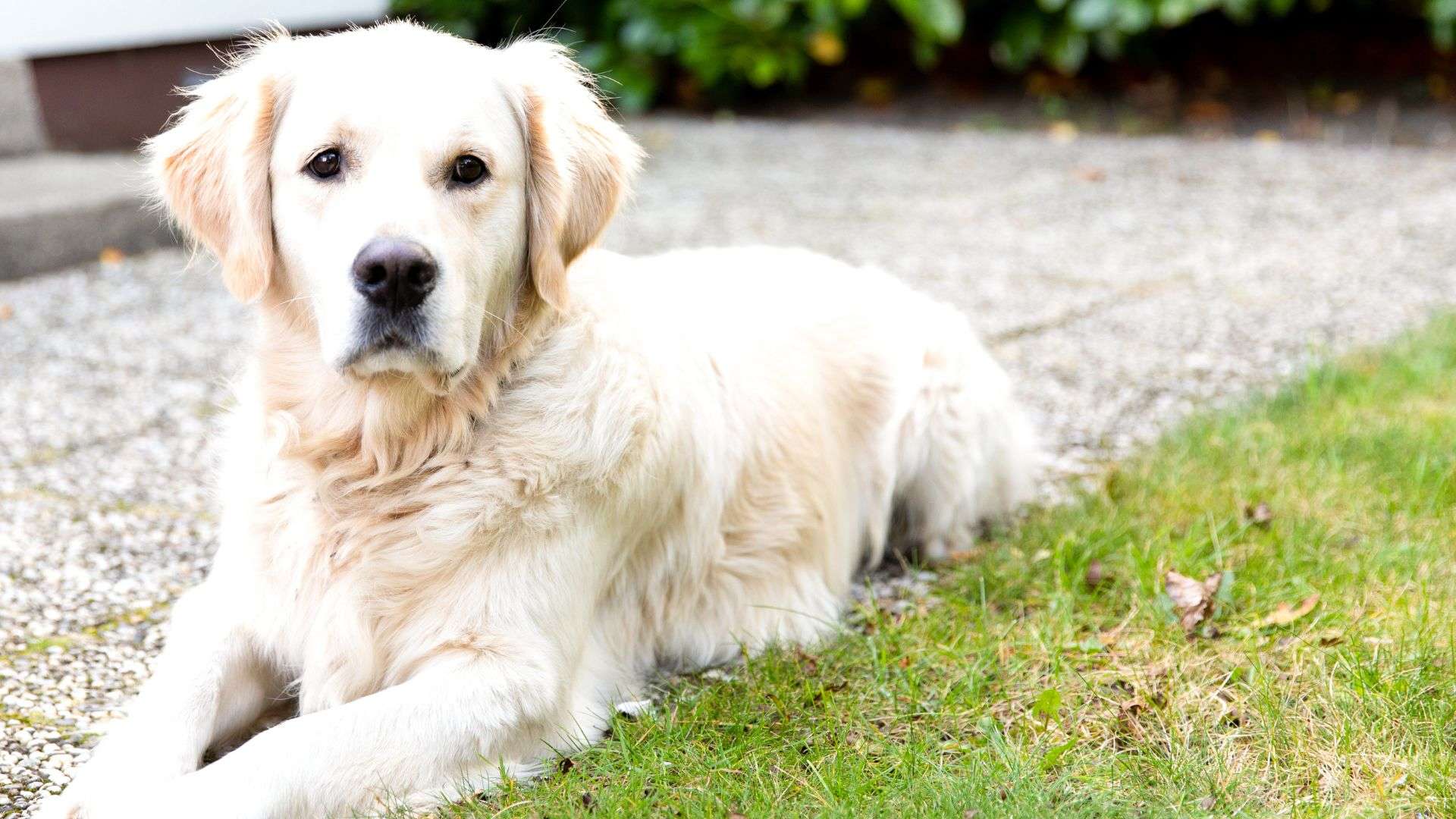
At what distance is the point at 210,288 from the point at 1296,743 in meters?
5.88

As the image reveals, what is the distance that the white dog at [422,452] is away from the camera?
2451 mm

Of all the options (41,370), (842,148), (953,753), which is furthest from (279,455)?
(842,148)

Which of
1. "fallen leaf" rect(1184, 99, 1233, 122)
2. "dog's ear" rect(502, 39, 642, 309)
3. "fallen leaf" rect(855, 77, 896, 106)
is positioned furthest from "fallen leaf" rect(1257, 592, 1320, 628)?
"fallen leaf" rect(855, 77, 896, 106)

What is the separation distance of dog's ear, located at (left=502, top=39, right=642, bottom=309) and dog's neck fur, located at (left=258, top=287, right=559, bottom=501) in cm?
9

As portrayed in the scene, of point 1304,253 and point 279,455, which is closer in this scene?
point 279,455

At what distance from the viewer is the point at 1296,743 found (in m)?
2.47

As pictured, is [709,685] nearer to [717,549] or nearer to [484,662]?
[717,549]

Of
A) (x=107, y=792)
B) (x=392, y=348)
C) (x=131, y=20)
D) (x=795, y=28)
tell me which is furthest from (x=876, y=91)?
(x=107, y=792)

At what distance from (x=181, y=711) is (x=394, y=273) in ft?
3.11

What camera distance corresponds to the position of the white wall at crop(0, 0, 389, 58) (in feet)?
26.5

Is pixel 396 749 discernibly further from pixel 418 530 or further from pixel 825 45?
pixel 825 45

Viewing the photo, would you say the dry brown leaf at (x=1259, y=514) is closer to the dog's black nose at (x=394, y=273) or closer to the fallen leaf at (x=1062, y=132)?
the dog's black nose at (x=394, y=273)

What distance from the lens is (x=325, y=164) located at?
8.56 ft

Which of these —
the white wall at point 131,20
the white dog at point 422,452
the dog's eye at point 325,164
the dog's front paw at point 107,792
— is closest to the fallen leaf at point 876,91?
the white wall at point 131,20
